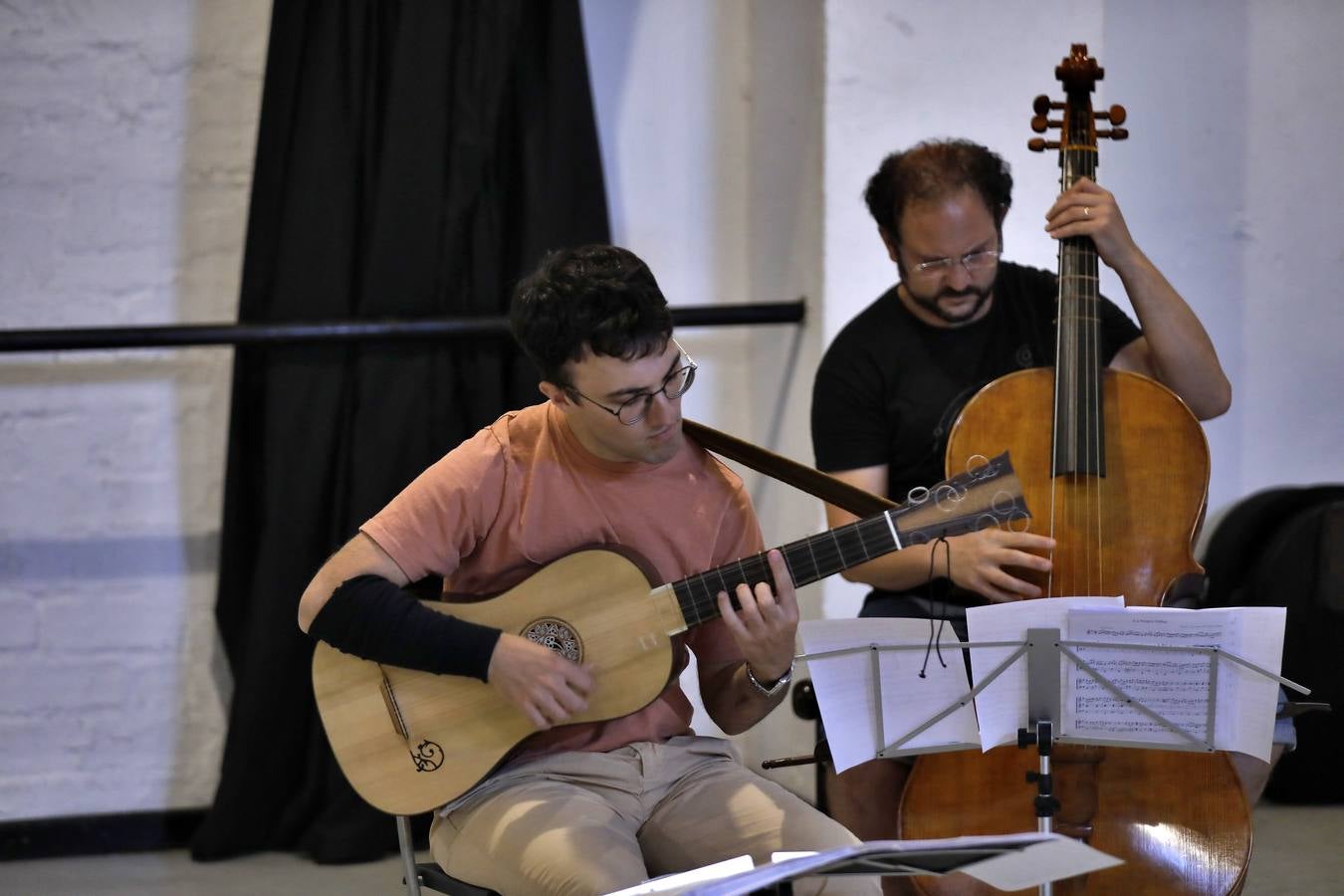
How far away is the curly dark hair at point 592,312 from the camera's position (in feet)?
6.67

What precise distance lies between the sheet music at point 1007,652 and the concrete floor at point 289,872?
A: 1251 mm

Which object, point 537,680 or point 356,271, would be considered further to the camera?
point 356,271

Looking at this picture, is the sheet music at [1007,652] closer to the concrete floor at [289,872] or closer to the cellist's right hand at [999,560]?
the cellist's right hand at [999,560]

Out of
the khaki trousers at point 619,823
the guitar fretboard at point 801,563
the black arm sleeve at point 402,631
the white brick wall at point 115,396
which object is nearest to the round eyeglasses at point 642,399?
the guitar fretboard at point 801,563

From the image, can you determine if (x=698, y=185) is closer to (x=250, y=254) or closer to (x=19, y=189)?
(x=250, y=254)

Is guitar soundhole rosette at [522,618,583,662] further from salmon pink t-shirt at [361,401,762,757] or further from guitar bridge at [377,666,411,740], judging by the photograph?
guitar bridge at [377,666,411,740]

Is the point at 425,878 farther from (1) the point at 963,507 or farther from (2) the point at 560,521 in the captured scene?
(1) the point at 963,507

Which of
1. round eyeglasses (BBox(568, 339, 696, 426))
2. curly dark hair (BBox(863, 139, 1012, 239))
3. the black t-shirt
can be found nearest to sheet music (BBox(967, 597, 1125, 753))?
round eyeglasses (BBox(568, 339, 696, 426))

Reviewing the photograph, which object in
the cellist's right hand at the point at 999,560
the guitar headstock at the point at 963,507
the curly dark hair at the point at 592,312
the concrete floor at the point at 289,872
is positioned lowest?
the concrete floor at the point at 289,872

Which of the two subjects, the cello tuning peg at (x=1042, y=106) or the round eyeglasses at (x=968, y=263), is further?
the round eyeglasses at (x=968, y=263)

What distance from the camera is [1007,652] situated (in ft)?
6.53

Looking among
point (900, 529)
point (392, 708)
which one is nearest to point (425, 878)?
point (392, 708)

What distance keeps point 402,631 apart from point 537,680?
0.66 ft

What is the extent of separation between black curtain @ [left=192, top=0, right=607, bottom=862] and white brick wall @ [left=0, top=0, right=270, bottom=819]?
264 mm
